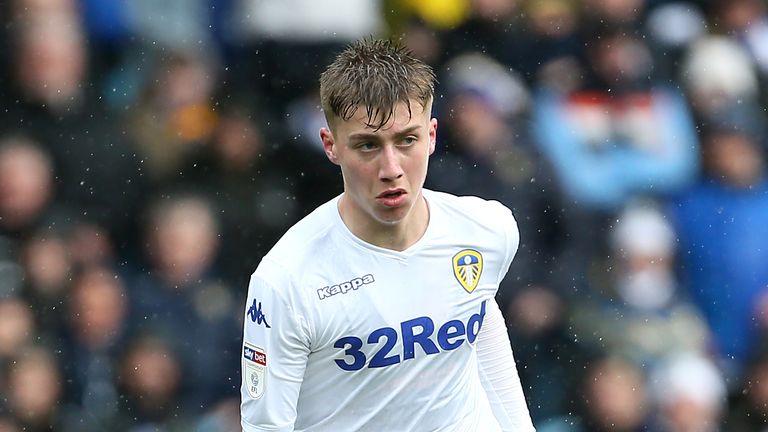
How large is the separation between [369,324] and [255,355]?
264mm

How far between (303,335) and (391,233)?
1.09 feet

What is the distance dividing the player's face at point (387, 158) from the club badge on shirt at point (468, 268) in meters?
0.23

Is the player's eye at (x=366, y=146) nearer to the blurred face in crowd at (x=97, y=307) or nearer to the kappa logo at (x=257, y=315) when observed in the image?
the kappa logo at (x=257, y=315)

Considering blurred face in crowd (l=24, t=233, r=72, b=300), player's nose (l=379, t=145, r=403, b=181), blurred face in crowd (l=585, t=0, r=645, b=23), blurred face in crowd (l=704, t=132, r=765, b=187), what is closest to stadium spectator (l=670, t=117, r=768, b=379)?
blurred face in crowd (l=704, t=132, r=765, b=187)

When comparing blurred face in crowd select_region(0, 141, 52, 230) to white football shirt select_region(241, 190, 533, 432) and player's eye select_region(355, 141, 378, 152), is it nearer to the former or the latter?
white football shirt select_region(241, 190, 533, 432)

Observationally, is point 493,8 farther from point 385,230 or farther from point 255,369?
point 255,369

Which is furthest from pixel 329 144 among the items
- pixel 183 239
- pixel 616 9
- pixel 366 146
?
pixel 616 9

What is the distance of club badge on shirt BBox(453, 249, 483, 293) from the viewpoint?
3.03m

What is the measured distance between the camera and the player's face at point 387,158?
9.07 feet

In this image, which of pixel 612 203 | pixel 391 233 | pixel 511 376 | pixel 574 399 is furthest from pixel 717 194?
pixel 391 233

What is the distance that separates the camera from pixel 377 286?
292cm

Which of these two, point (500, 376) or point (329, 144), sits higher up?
point (329, 144)

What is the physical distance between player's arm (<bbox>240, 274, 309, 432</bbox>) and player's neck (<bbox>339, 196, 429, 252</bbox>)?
262mm

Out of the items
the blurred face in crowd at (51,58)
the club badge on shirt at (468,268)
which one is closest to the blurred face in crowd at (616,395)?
the club badge on shirt at (468,268)
